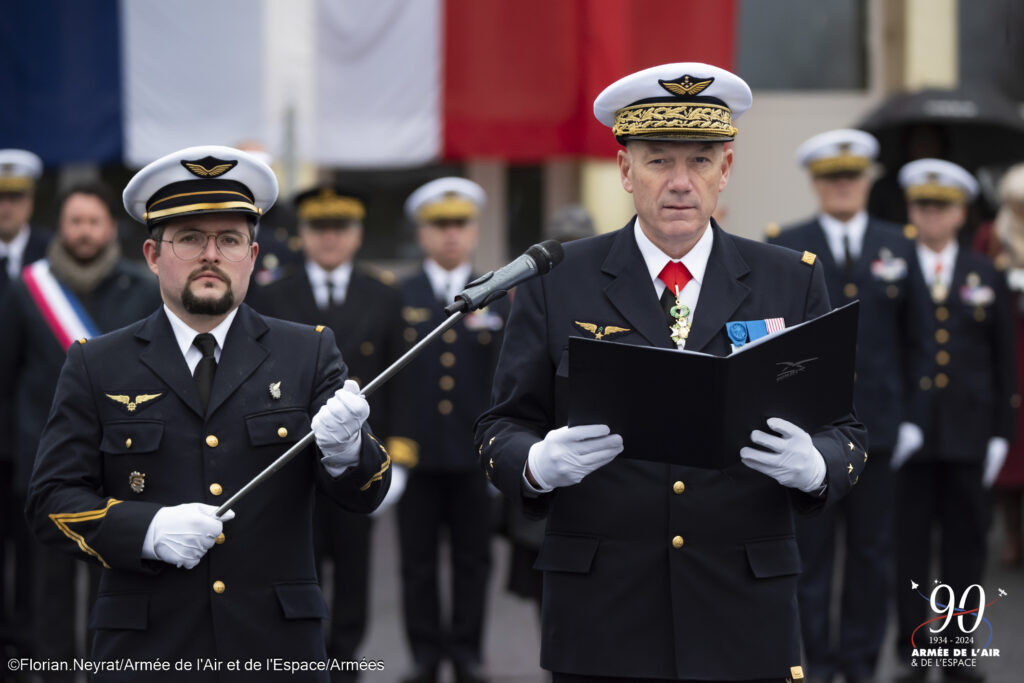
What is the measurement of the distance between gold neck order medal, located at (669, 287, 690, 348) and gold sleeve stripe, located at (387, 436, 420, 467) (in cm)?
359

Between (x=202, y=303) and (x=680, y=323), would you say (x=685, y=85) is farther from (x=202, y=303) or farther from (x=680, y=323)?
(x=202, y=303)

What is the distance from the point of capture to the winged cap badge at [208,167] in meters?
3.67

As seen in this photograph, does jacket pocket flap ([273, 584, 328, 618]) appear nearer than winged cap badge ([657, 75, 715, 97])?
No

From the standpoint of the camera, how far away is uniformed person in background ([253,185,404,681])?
272 inches

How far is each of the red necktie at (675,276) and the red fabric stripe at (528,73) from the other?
847 centimetres

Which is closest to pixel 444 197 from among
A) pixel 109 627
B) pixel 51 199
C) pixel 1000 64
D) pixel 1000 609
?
pixel 1000 609

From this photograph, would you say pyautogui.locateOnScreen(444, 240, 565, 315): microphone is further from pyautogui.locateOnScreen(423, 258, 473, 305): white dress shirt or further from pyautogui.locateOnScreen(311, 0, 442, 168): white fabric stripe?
pyautogui.locateOnScreen(311, 0, 442, 168): white fabric stripe

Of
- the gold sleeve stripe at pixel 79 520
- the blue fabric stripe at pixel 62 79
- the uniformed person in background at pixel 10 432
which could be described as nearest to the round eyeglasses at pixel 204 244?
the gold sleeve stripe at pixel 79 520

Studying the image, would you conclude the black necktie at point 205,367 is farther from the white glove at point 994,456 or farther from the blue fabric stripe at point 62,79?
the blue fabric stripe at point 62,79

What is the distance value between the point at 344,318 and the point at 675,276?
380cm

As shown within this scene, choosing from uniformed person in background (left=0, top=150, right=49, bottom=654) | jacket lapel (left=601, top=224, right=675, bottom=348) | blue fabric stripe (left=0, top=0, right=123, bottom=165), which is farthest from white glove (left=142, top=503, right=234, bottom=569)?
blue fabric stripe (left=0, top=0, right=123, bottom=165)

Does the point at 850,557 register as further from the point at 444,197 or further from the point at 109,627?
the point at 109,627

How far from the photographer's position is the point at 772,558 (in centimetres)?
334

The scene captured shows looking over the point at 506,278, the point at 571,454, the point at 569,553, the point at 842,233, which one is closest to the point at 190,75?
the point at 842,233
